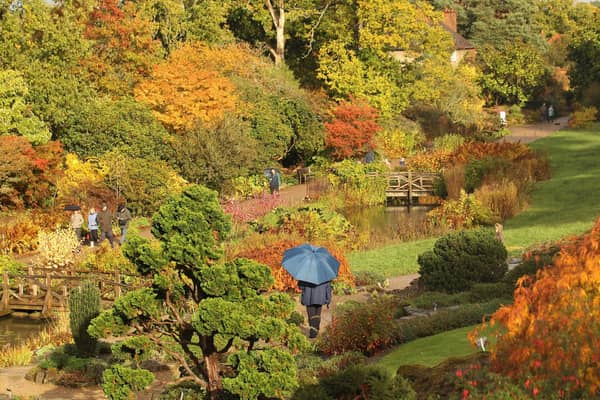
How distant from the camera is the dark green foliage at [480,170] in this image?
Result: 35344 mm

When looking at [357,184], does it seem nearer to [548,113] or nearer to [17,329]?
[17,329]

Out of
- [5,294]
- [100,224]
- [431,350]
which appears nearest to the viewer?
[431,350]

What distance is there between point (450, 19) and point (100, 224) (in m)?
57.0

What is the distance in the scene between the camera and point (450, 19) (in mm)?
79062

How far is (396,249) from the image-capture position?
26.4 metres

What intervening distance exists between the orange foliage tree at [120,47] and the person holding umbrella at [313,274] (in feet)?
80.3

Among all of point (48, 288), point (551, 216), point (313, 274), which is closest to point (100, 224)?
point (48, 288)

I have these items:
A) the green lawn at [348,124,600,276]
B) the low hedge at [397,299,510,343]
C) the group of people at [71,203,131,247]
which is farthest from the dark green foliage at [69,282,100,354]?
the group of people at [71,203,131,247]

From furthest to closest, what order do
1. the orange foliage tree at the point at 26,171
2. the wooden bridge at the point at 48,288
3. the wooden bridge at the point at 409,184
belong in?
the wooden bridge at the point at 409,184, the orange foliage tree at the point at 26,171, the wooden bridge at the point at 48,288

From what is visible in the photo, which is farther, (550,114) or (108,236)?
(550,114)

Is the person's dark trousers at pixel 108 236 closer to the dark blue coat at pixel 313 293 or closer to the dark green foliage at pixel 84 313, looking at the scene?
the dark green foliage at pixel 84 313

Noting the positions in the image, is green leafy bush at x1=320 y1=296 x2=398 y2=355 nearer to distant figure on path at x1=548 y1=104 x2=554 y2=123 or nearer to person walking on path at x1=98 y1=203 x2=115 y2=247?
person walking on path at x1=98 y1=203 x2=115 y2=247

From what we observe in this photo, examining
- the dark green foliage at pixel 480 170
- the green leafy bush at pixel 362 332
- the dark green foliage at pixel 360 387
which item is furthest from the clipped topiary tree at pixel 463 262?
the dark green foliage at pixel 480 170

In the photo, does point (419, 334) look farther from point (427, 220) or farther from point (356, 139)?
point (356, 139)
